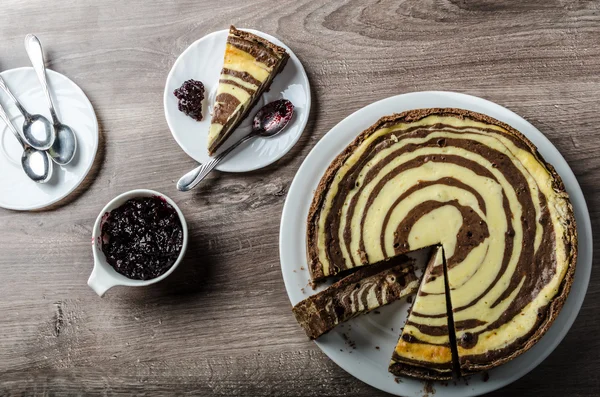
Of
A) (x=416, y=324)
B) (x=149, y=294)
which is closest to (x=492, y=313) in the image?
(x=416, y=324)

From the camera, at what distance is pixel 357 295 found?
2.40 meters

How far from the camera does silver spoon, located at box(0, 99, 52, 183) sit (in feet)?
8.83

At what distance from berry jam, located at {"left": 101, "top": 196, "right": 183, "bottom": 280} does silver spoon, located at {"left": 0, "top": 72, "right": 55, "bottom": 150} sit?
1.91 ft

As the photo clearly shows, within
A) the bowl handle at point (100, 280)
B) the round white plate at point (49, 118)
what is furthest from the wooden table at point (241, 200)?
the bowl handle at point (100, 280)

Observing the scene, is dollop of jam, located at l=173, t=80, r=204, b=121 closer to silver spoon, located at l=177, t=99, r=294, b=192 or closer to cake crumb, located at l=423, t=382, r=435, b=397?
silver spoon, located at l=177, t=99, r=294, b=192

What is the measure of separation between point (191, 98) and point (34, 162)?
880 millimetres

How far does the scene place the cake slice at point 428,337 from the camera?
7.47 ft

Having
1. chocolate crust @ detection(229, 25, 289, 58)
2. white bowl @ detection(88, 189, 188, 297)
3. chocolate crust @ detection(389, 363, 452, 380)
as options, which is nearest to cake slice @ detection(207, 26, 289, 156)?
chocolate crust @ detection(229, 25, 289, 58)

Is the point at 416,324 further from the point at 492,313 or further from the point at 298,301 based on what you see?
the point at 298,301

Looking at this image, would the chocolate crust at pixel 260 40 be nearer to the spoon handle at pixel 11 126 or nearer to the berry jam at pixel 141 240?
the berry jam at pixel 141 240

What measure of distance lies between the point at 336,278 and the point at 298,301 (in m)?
0.21

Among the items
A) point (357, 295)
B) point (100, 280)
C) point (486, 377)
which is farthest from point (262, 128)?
point (486, 377)

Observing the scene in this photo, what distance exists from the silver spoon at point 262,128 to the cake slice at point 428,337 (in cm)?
97

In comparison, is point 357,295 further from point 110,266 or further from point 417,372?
point 110,266
